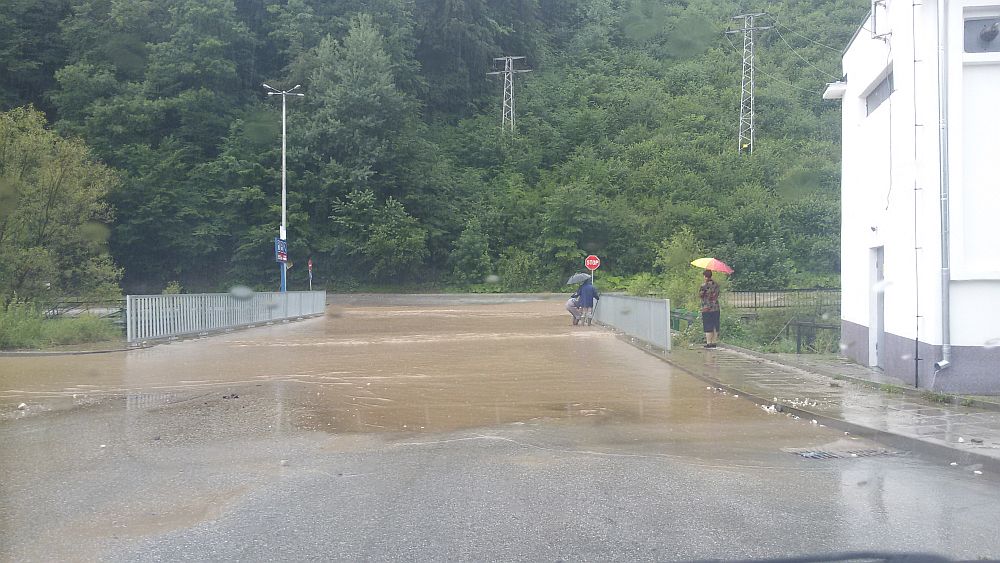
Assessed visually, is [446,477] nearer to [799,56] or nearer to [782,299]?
[782,299]

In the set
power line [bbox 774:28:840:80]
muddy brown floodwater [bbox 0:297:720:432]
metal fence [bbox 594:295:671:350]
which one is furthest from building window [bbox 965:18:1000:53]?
power line [bbox 774:28:840:80]

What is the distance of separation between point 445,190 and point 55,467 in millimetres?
58453

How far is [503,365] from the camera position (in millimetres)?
16500

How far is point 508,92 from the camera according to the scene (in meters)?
75.6

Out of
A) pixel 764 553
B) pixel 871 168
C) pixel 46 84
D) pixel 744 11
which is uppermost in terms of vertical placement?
pixel 744 11

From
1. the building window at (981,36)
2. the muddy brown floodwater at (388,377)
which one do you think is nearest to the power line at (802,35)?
the muddy brown floodwater at (388,377)

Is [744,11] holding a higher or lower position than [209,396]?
higher

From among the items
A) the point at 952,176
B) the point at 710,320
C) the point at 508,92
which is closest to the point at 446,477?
the point at 952,176

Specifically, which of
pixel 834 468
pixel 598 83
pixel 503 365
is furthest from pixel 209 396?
pixel 598 83

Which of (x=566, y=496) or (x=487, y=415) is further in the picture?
(x=487, y=415)

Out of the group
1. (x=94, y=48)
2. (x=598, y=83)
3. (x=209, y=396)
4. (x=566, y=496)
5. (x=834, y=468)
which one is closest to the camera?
(x=566, y=496)

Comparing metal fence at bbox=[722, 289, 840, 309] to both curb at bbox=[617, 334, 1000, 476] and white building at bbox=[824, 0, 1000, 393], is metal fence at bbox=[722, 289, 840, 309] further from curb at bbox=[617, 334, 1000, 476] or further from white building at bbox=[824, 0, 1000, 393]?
curb at bbox=[617, 334, 1000, 476]

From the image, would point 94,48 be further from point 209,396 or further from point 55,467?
point 55,467

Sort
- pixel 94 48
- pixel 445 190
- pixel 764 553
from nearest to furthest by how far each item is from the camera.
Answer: pixel 764 553 → pixel 94 48 → pixel 445 190
